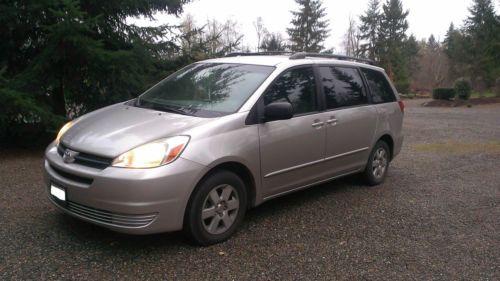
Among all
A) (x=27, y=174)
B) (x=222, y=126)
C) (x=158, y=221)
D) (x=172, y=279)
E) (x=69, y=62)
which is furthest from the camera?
(x=69, y=62)

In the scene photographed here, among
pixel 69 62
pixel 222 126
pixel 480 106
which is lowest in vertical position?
pixel 480 106

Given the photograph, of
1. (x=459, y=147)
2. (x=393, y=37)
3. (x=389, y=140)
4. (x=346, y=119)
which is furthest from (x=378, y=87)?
(x=393, y=37)

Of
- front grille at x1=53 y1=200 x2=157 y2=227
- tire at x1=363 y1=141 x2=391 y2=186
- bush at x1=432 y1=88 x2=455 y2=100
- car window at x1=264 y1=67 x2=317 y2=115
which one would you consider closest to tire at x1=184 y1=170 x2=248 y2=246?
front grille at x1=53 y1=200 x2=157 y2=227

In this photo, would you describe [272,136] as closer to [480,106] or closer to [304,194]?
[304,194]

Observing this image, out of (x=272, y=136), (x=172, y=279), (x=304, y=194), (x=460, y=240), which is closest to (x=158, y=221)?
(x=172, y=279)

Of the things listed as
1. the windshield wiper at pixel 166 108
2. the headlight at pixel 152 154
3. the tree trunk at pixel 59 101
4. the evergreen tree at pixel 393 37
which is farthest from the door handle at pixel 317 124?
the evergreen tree at pixel 393 37

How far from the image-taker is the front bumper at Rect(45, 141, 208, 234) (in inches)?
126

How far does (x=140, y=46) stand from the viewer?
842 cm

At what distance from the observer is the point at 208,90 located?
4.42 metres

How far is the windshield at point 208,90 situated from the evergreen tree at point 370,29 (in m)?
44.5

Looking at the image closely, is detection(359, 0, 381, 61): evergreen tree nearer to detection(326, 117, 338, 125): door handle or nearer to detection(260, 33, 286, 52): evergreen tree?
detection(260, 33, 286, 52): evergreen tree

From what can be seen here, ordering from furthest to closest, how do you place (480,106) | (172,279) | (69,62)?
(480,106) → (69,62) → (172,279)

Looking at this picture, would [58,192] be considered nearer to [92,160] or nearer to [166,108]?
[92,160]

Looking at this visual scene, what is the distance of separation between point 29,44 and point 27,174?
3206 millimetres
